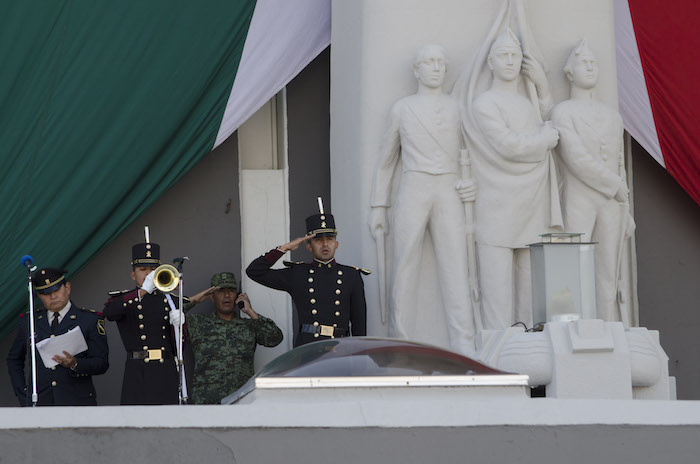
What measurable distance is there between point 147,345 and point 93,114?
1.72m

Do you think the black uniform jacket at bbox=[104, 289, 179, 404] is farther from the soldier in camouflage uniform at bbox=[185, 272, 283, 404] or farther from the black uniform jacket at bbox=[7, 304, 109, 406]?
the soldier in camouflage uniform at bbox=[185, 272, 283, 404]

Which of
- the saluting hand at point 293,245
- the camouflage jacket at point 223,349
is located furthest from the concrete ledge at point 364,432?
the camouflage jacket at point 223,349

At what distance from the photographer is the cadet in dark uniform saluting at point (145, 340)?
24.1ft

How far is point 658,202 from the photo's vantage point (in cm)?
971

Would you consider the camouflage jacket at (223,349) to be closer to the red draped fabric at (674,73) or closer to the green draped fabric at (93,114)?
the green draped fabric at (93,114)

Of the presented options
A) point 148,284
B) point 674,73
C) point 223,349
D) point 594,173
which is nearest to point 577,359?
point 148,284

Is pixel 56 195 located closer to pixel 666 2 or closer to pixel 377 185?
pixel 377 185

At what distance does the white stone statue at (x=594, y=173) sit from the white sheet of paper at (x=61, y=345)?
9.91ft

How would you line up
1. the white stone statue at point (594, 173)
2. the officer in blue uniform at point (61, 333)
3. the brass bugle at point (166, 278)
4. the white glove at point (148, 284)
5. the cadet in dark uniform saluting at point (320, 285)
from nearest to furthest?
the brass bugle at point (166, 278) < the white glove at point (148, 284) < the officer in blue uniform at point (61, 333) < the cadet in dark uniform saluting at point (320, 285) < the white stone statue at point (594, 173)

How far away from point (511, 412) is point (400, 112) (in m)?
3.82

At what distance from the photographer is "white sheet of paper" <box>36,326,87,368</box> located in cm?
707

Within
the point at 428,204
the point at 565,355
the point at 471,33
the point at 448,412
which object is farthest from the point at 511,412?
the point at 471,33

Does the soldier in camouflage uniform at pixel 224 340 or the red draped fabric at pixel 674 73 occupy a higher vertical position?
the red draped fabric at pixel 674 73

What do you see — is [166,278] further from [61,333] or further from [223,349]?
[223,349]
